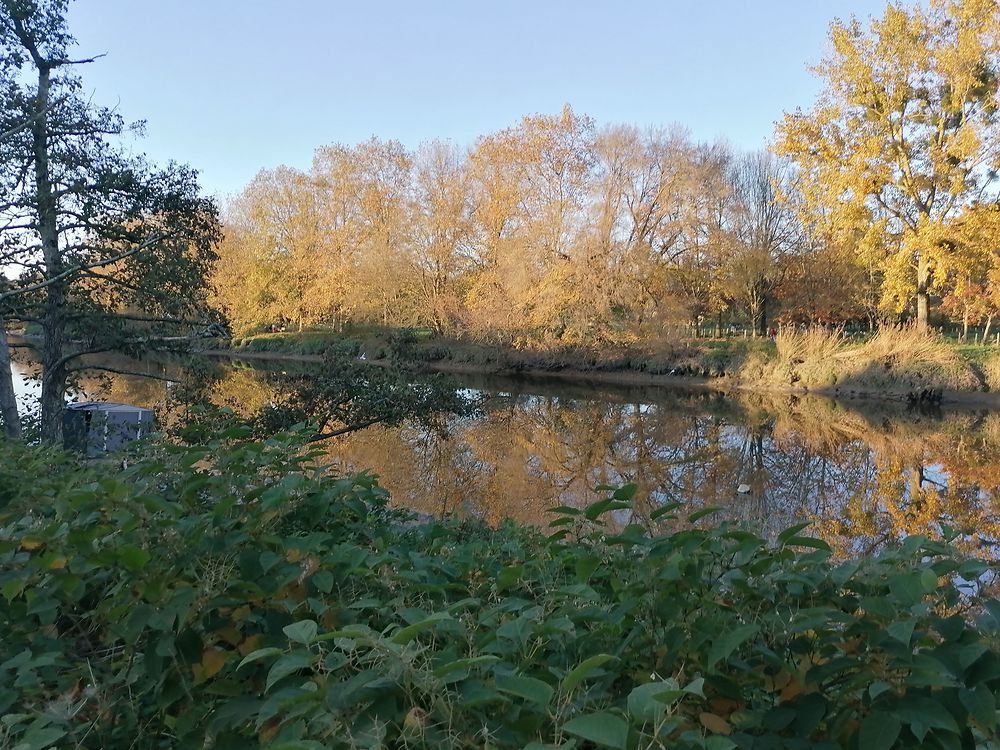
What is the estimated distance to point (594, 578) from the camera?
6.70 ft

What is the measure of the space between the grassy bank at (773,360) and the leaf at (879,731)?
41.3 feet

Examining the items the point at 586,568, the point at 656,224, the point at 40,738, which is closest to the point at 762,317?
the point at 656,224

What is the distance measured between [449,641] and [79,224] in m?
7.83

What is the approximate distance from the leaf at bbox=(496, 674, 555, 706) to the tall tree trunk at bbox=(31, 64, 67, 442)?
704cm

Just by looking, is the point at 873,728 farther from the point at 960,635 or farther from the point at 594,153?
the point at 594,153

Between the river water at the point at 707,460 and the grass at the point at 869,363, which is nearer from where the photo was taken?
the river water at the point at 707,460

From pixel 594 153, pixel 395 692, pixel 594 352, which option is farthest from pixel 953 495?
pixel 594 153

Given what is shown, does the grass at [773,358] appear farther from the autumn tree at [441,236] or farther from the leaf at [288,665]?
the leaf at [288,665]

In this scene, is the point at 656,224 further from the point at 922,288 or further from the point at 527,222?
the point at 922,288

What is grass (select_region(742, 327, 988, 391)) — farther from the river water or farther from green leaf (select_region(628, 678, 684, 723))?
green leaf (select_region(628, 678, 684, 723))

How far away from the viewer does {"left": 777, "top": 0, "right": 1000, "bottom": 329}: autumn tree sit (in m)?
22.1

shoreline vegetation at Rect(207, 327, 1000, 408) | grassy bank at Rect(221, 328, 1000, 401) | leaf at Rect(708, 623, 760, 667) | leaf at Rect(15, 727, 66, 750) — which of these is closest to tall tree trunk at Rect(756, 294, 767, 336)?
grassy bank at Rect(221, 328, 1000, 401)

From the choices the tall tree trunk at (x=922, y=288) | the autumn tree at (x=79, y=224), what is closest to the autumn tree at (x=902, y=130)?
the tall tree trunk at (x=922, y=288)

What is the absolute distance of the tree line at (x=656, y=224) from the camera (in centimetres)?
2262
